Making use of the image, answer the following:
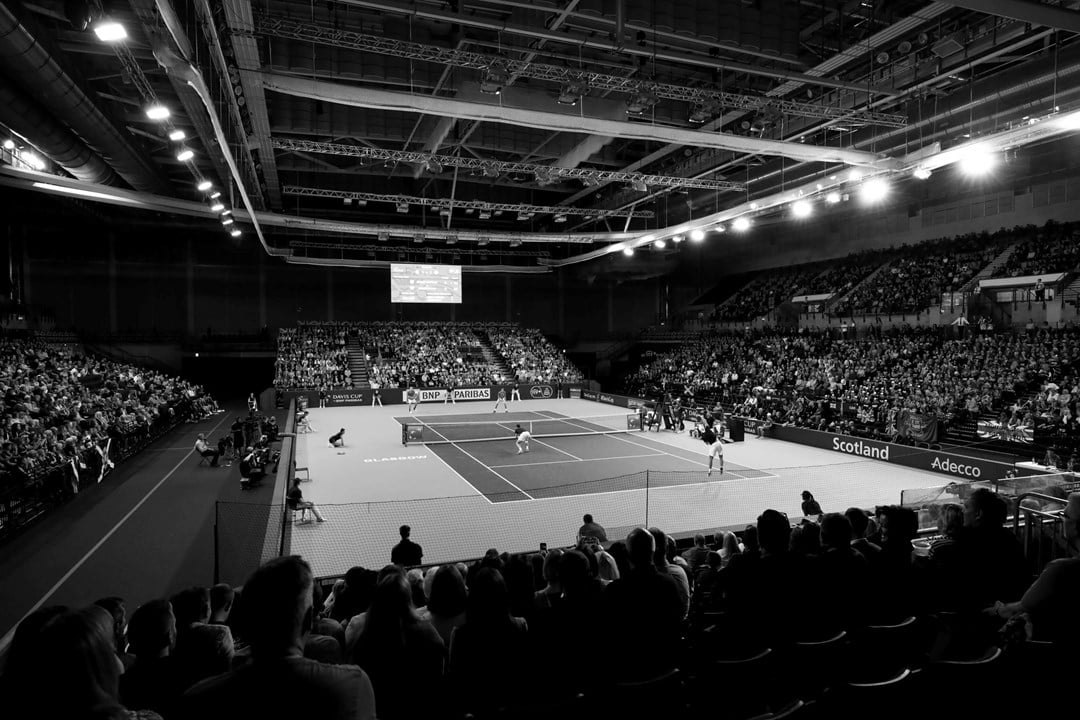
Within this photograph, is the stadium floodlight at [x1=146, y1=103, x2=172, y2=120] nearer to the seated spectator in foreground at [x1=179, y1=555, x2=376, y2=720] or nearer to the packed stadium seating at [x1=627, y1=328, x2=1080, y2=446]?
the seated spectator in foreground at [x1=179, y1=555, x2=376, y2=720]

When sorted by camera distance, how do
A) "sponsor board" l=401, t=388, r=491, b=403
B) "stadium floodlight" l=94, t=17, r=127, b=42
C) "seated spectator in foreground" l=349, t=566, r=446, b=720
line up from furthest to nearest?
"sponsor board" l=401, t=388, r=491, b=403
"stadium floodlight" l=94, t=17, r=127, b=42
"seated spectator in foreground" l=349, t=566, r=446, b=720

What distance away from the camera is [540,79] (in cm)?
1847

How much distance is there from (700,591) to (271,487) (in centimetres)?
1339

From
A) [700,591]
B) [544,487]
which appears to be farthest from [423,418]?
[700,591]

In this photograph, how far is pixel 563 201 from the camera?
3644cm

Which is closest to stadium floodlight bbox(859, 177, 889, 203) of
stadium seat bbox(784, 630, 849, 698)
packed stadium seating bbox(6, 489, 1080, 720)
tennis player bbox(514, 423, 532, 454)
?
tennis player bbox(514, 423, 532, 454)

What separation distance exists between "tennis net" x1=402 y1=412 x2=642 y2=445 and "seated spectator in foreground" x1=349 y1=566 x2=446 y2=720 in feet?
71.1

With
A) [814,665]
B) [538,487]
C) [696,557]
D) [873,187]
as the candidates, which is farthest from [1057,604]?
[873,187]

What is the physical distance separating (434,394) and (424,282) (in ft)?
24.3

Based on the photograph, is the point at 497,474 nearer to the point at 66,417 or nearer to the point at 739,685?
the point at 66,417

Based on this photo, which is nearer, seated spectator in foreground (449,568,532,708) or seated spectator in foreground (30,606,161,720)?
seated spectator in foreground (30,606,161,720)

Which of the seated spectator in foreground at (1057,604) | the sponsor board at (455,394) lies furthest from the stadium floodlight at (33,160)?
the seated spectator in foreground at (1057,604)

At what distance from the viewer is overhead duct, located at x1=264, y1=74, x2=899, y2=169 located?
14.3m

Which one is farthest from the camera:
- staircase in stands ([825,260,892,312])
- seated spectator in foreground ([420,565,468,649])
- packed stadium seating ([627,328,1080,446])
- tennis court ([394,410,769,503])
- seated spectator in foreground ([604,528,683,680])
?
staircase in stands ([825,260,892,312])
